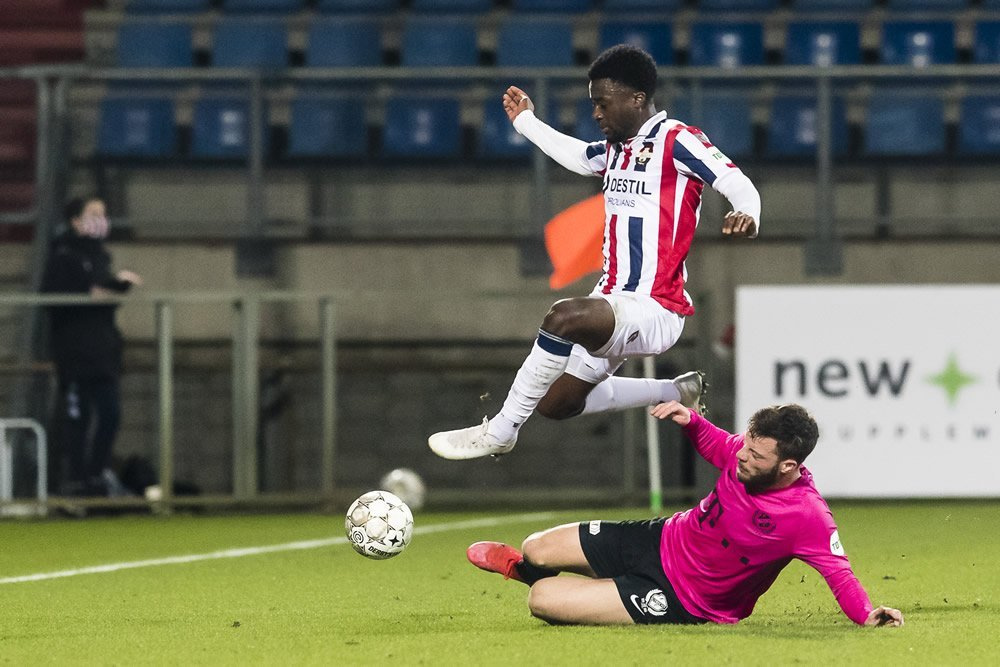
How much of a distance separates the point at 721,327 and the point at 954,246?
5.45 feet

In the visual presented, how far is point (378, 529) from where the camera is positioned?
6500 mm

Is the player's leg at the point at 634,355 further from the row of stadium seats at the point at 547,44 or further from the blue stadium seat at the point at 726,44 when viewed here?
the blue stadium seat at the point at 726,44

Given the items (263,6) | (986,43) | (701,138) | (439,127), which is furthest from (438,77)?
(701,138)

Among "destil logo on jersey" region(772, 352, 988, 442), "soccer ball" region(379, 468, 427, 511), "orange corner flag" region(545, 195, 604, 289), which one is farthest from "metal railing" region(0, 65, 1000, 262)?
"soccer ball" region(379, 468, 427, 511)

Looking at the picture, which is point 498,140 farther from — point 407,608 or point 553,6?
point 407,608

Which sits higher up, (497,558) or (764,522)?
(764,522)

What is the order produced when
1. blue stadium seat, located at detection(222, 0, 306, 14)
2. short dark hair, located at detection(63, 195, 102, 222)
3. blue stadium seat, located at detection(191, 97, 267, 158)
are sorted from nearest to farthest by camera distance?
short dark hair, located at detection(63, 195, 102, 222)
blue stadium seat, located at detection(191, 97, 267, 158)
blue stadium seat, located at detection(222, 0, 306, 14)

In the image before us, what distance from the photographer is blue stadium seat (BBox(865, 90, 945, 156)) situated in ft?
40.4

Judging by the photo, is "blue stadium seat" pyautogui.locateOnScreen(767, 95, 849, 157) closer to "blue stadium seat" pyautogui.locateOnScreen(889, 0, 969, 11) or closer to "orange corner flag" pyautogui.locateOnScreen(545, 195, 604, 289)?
"blue stadium seat" pyautogui.locateOnScreen(889, 0, 969, 11)

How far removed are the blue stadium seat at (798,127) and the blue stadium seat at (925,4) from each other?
167 centimetres

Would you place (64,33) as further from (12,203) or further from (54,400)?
(54,400)

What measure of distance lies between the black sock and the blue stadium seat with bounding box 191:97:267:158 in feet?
22.7

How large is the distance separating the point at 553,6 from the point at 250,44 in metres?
2.31

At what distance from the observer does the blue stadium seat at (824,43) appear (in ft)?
44.3
